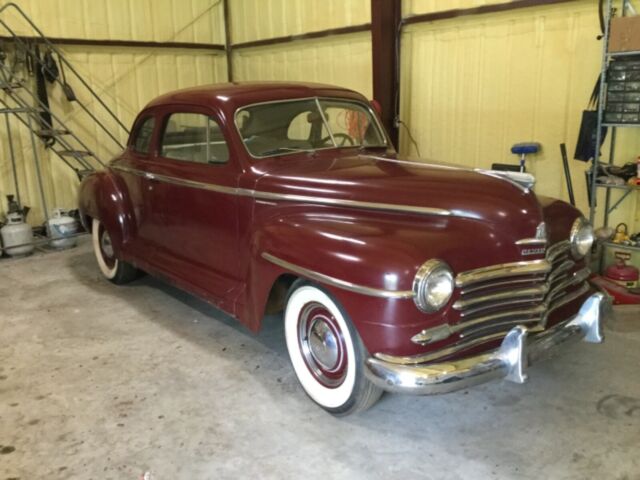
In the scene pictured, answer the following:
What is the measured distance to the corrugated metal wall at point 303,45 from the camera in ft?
20.6

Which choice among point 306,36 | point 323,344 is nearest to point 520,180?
point 323,344

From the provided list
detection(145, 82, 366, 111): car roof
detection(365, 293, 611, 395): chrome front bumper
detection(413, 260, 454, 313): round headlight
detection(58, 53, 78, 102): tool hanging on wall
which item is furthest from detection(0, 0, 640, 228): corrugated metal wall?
detection(413, 260, 454, 313): round headlight

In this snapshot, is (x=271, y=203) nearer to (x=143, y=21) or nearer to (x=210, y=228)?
(x=210, y=228)

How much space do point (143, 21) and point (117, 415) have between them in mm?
6048

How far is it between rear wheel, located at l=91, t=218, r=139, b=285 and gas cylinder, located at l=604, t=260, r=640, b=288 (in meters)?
3.80

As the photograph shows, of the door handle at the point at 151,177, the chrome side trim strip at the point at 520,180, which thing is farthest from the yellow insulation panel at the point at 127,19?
the chrome side trim strip at the point at 520,180

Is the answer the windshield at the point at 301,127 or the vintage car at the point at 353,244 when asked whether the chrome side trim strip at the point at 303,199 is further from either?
the windshield at the point at 301,127

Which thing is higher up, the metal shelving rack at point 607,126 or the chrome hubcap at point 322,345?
the metal shelving rack at point 607,126

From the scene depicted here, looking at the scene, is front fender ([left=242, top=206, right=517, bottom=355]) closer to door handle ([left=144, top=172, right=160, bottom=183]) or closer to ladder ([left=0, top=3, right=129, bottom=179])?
door handle ([left=144, top=172, right=160, bottom=183])

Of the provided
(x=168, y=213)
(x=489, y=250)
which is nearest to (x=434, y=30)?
(x=168, y=213)

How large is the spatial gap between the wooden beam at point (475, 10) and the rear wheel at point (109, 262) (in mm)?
3561

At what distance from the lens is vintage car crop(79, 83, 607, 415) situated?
2232mm

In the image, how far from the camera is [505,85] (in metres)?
4.98

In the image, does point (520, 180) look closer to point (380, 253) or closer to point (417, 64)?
point (380, 253)
